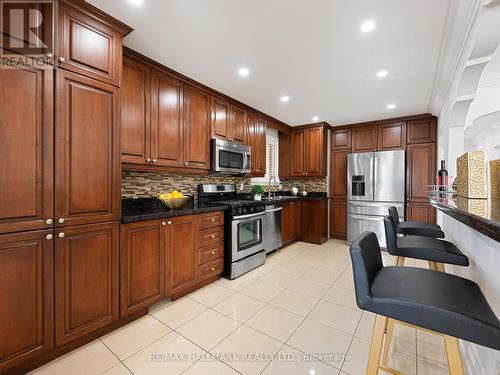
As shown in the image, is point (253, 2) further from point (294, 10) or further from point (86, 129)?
point (86, 129)

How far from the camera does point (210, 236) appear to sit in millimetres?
2521

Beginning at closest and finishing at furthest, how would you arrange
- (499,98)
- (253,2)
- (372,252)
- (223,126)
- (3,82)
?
(372,252) → (3,82) → (253,2) → (499,98) → (223,126)

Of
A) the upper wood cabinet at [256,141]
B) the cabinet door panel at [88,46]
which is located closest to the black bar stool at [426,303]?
the cabinet door panel at [88,46]

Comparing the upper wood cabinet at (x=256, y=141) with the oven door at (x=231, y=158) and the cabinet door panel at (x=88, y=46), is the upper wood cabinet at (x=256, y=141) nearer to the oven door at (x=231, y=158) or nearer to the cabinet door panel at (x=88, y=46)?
the oven door at (x=231, y=158)

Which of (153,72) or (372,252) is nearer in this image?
(372,252)

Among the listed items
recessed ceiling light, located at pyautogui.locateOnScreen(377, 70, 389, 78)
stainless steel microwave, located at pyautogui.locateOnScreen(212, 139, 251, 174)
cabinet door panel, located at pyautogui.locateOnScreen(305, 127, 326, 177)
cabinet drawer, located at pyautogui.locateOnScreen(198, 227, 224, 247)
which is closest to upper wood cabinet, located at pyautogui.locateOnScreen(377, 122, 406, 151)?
cabinet door panel, located at pyautogui.locateOnScreen(305, 127, 326, 177)

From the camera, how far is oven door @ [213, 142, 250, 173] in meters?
2.94

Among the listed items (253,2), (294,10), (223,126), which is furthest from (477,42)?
(223,126)

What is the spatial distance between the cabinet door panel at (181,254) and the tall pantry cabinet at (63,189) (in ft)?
1.60

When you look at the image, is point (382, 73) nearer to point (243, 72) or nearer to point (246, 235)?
point (243, 72)

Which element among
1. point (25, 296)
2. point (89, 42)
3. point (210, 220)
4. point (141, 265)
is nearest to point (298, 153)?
point (210, 220)

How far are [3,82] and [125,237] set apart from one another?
1197 millimetres

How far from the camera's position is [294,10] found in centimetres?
157

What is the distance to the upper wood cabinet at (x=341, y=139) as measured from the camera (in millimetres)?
4490
